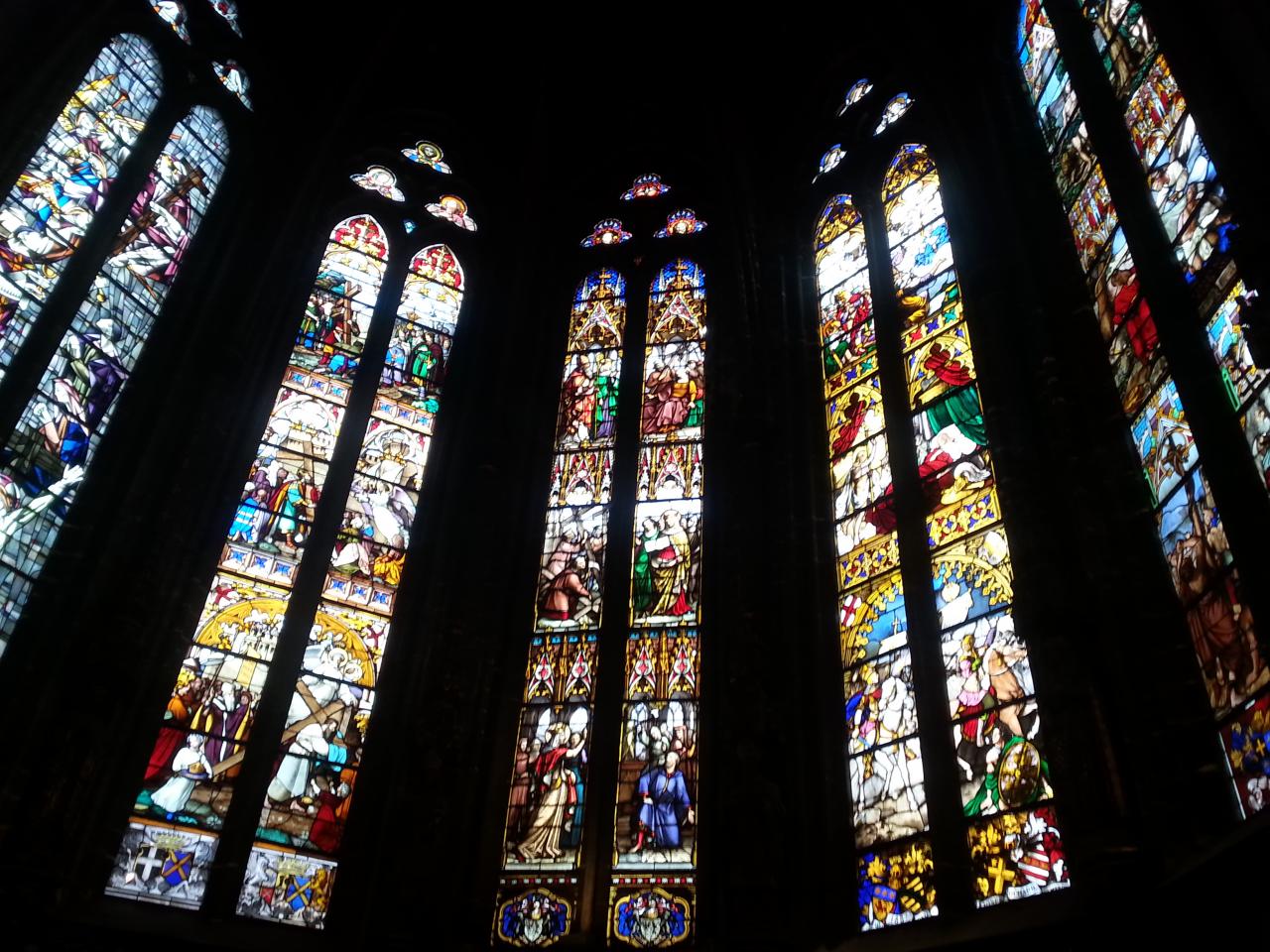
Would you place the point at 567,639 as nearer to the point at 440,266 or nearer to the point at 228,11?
the point at 440,266

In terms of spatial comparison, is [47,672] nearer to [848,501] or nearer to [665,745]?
[665,745]

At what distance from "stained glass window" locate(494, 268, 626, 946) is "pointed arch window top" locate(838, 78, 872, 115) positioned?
2865 millimetres

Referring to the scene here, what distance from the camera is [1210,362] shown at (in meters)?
7.17

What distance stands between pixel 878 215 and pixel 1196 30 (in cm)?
514

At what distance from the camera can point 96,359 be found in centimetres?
1039

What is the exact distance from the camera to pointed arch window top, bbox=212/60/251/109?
12.7 meters

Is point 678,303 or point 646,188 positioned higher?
point 646,188


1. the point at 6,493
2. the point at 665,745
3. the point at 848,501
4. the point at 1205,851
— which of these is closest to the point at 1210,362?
the point at 1205,851

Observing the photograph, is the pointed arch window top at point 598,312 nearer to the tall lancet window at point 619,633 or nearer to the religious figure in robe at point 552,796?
the tall lancet window at point 619,633

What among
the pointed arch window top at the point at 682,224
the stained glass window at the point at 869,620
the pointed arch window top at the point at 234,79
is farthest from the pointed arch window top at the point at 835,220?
the pointed arch window top at the point at 234,79

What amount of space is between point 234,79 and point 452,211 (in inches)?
97.3

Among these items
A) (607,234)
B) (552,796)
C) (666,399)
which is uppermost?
(607,234)

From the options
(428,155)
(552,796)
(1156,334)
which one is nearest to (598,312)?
(428,155)

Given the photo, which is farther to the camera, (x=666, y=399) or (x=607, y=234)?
(x=607, y=234)
